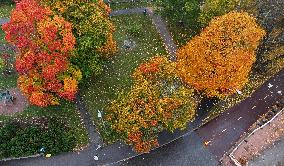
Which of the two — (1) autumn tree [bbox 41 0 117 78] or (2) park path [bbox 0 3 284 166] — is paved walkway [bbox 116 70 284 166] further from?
(1) autumn tree [bbox 41 0 117 78]

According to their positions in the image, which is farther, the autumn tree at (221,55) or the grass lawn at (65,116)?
the grass lawn at (65,116)

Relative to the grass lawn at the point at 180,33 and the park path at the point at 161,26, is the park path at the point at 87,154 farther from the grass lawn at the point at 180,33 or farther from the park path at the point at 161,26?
the grass lawn at the point at 180,33

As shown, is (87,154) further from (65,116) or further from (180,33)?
(180,33)

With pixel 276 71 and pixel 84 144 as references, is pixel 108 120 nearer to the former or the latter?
pixel 84 144

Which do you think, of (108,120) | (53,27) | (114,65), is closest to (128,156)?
(108,120)

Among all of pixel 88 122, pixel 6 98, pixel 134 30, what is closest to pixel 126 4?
pixel 134 30

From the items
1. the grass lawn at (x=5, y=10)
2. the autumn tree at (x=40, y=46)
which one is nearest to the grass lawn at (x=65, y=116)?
the autumn tree at (x=40, y=46)

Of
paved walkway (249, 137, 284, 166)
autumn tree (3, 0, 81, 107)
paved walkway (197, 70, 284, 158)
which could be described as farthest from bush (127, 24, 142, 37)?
paved walkway (249, 137, 284, 166)
